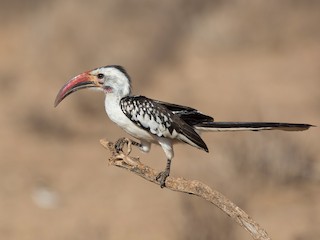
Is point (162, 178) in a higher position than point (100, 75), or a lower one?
lower

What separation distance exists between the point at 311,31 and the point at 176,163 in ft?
20.2

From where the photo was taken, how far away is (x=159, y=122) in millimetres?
4715

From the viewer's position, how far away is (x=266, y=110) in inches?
466

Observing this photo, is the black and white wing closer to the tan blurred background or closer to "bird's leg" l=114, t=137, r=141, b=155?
"bird's leg" l=114, t=137, r=141, b=155

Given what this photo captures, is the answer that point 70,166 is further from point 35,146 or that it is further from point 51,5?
point 51,5

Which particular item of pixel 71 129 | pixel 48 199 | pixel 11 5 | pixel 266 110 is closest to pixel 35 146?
pixel 71 129

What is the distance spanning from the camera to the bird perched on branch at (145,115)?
15.4 feet

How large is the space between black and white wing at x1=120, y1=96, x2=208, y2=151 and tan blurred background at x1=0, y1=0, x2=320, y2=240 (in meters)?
2.93

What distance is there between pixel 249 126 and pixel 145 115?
0.65 m

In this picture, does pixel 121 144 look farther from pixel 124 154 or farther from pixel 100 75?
pixel 100 75

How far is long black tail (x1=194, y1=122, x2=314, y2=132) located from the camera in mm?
4281

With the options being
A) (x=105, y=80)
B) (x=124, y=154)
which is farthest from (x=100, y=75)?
(x=124, y=154)

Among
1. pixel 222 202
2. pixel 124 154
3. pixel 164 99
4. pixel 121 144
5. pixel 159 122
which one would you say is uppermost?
pixel 164 99

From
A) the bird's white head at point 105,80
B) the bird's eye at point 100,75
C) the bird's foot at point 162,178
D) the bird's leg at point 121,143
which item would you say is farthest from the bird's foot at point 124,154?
the bird's eye at point 100,75
